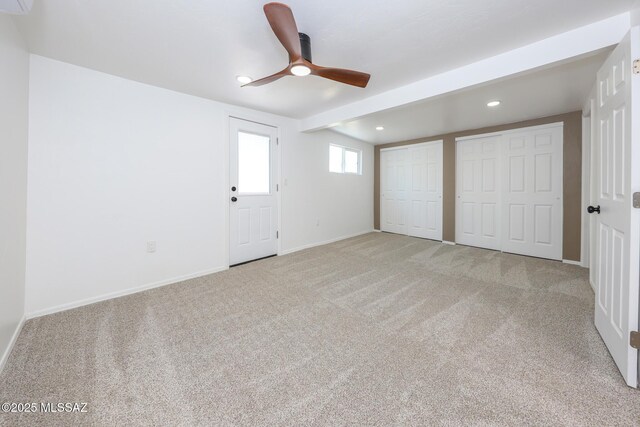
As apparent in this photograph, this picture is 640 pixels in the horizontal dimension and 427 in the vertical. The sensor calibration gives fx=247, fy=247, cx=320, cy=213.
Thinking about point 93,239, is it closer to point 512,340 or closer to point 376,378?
point 376,378

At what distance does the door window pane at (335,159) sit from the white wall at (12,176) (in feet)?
12.7

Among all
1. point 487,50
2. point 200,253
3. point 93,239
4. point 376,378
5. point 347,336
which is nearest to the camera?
point 376,378

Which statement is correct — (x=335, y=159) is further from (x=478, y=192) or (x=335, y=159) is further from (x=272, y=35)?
(x=272, y=35)

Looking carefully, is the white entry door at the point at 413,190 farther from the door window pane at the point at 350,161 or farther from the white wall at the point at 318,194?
the door window pane at the point at 350,161

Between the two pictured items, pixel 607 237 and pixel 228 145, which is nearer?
pixel 607 237

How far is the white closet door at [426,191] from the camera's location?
495 cm

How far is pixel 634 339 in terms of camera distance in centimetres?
132

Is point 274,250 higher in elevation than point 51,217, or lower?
lower

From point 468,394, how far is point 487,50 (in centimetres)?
246

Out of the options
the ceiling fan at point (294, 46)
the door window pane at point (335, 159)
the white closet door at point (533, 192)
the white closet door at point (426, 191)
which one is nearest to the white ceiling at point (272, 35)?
the ceiling fan at point (294, 46)

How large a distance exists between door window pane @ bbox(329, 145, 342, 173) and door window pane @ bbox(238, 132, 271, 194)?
1.48 m

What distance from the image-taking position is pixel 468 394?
4.23ft

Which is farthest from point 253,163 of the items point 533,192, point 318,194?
point 533,192

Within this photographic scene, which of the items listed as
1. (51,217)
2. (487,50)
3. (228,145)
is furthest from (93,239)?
(487,50)
